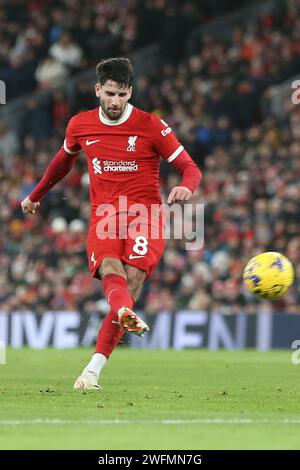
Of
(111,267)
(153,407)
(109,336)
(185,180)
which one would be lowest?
(153,407)

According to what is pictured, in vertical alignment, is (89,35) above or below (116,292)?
above

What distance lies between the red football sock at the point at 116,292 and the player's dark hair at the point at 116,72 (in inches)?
64.5

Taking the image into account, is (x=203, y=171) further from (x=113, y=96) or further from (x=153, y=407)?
(x=153, y=407)

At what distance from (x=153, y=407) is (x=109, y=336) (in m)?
1.44

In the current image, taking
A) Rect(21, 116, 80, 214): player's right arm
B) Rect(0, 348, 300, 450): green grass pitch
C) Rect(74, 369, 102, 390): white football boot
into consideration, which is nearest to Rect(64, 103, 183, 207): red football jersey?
Rect(21, 116, 80, 214): player's right arm

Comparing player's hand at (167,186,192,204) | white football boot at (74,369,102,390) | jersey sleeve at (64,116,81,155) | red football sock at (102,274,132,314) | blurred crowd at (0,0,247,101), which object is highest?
blurred crowd at (0,0,247,101)

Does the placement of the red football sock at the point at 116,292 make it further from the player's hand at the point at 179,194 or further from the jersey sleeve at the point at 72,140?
the jersey sleeve at the point at 72,140

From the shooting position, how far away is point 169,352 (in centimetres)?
1839

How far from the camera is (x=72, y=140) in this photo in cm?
1079

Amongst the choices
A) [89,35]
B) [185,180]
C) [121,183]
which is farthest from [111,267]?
[89,35]

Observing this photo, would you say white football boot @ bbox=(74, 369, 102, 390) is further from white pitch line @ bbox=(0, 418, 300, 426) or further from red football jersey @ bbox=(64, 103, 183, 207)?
white pitch line @ bbox=(0, 418, 300, 426)

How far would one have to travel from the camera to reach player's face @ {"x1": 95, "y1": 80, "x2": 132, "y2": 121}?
10.2 m

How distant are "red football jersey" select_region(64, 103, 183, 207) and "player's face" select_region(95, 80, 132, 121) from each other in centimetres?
18
